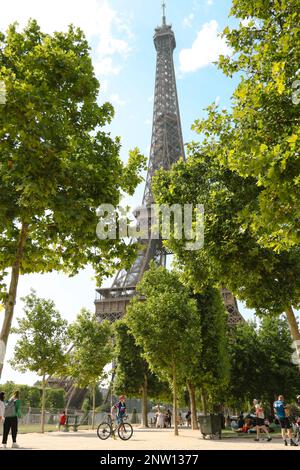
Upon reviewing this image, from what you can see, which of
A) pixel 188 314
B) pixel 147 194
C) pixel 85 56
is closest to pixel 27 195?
pixel 85 56

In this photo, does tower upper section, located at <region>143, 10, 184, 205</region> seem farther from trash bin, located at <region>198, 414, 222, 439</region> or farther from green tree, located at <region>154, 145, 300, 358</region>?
green tree, located at <region>154, 145, 300, 358</region>

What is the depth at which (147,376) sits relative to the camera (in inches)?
1606

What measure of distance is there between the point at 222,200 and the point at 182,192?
2454mm

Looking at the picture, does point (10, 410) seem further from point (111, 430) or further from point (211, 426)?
point (211, 426)

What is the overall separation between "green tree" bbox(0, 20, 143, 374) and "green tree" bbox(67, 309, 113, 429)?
24.1m

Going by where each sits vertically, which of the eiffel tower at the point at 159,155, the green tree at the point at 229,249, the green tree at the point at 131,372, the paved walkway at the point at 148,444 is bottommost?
the paved walkway at the point at 148,444

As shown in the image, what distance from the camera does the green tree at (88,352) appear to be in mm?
35188

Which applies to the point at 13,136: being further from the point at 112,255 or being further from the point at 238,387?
the point at 238,387

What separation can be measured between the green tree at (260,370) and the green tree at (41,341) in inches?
672

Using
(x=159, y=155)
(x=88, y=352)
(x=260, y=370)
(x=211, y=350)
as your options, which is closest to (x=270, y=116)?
(x=211, y=350)

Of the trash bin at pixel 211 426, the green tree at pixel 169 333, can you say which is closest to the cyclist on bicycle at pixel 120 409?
the trash bin at pixel 211 426

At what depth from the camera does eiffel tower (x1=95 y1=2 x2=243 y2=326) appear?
62141mm

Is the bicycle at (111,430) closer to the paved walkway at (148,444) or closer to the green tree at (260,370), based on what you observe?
the paved walkway at (148,444)

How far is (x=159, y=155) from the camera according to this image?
76562 millimetres
